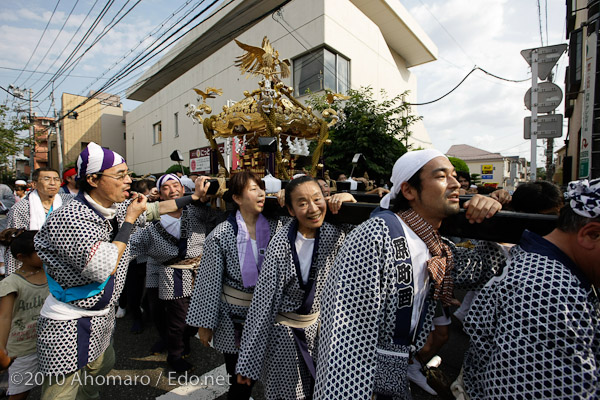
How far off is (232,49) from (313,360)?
16.8 metres

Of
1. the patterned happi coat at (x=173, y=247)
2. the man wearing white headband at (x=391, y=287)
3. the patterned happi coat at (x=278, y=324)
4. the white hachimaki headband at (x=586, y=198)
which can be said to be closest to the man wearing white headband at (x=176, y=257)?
the patterned happi coat at (x=173, y=247)

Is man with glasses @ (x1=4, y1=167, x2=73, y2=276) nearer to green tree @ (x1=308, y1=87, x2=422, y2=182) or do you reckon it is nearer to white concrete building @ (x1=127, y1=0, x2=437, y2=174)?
white concrete building @ (x1=127, y1=0, x2=437, y2=174)

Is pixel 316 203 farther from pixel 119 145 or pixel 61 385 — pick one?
pixel 119 145

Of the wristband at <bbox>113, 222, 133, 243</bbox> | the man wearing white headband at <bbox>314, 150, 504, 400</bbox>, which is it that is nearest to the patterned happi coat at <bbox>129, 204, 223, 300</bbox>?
the wristband at <bbox>113, 222, 133, 243</bbox>

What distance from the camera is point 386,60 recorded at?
16.2 metres

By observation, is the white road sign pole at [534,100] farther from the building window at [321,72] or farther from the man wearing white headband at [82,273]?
the building window at [321,72]

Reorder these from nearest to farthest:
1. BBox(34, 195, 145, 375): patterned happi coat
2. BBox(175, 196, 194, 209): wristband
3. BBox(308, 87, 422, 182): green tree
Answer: BBox(34, 195, 145, 375): patterned happi coat
BBox(175, 196, 194, 209): wristband
BBox(308, 87, 422, 182): green tree

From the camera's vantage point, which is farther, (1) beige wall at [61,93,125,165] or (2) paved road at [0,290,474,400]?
(1) beige wall at [61,93,125,165]

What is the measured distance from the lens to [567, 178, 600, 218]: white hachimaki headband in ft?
3.53

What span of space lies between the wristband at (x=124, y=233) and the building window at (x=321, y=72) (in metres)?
11.1

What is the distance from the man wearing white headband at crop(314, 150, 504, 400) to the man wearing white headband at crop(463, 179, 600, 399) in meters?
0.30

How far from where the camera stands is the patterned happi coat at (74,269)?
191 cm

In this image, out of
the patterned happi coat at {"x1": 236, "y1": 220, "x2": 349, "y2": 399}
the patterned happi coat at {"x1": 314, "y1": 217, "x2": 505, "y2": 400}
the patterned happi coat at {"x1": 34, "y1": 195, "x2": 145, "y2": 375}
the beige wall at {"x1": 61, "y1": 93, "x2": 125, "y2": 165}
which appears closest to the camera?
the patterned happi coat at {"x1": 314, "y1": 217, "x2": 505, "y2": 400}

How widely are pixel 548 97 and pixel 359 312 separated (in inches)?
259
